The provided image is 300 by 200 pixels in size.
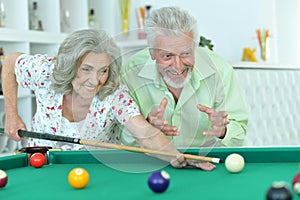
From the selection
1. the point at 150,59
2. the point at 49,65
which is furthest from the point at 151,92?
the point at 49,65

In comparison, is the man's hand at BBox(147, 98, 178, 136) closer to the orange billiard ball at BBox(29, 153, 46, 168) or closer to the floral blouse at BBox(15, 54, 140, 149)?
the floral blouse at BBox(15, 54, 140, 149)

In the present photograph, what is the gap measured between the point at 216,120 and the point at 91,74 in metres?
0.57

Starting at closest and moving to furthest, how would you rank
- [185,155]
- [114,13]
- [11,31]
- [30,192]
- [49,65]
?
1. [30,192]
2. [185,155]
3. [49,65]
4. [11,31]
5. [114,13]

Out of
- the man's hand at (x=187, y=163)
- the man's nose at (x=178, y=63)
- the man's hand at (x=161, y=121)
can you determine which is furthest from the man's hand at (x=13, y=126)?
the man's hand at (x=187, y=163)

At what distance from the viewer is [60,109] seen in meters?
2.43

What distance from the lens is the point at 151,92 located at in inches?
100

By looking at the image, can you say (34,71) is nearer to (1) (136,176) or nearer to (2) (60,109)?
(2) (60,109)

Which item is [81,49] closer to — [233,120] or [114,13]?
[233,120]

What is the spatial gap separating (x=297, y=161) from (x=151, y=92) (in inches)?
34.0

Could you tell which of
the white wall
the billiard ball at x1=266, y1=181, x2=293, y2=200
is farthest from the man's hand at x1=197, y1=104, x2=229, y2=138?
the white wall

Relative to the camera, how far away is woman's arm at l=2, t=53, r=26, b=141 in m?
2.57

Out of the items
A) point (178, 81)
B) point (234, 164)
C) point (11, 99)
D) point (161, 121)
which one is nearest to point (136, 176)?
point (234, 164)

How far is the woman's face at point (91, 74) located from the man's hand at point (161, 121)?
0.26 metres

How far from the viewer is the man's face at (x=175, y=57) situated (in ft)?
7.49
